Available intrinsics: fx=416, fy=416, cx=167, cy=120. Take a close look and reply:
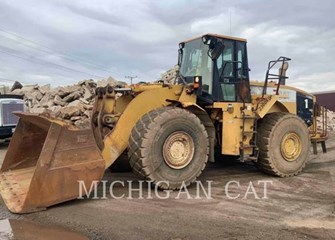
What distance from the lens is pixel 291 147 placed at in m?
8.92

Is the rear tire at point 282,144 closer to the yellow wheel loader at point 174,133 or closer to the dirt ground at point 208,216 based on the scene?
the yellow wheel loader at point 174,133

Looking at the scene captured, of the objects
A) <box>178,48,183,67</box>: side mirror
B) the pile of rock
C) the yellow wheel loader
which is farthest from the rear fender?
the pile of rock

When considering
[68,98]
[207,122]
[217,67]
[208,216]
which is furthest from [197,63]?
[68,98]

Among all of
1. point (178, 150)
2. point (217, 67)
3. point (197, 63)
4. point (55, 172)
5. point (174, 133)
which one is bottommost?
point (55, 172)

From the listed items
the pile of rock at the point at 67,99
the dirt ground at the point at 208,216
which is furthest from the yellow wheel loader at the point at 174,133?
the pile of rock at the point at 67,99

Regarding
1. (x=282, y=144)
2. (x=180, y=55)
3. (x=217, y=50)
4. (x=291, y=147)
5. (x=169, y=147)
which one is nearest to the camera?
(x=169, y=147)

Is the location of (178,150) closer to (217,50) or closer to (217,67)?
(217,67)

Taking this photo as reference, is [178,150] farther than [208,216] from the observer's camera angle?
Yes

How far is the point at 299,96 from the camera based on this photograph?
9961 mm

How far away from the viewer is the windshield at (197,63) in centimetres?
817

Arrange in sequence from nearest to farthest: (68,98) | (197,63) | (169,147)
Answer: (169,147)
(197,63)
(68,98)

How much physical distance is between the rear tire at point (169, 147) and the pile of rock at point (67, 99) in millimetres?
10351

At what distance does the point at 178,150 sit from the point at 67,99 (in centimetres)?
1443

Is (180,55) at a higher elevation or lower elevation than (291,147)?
higher
